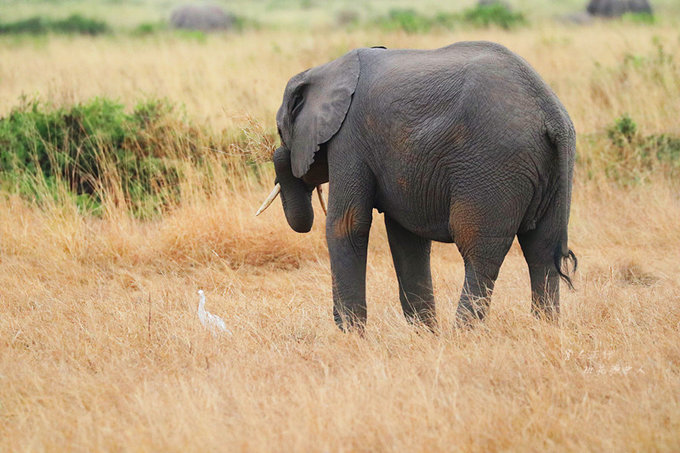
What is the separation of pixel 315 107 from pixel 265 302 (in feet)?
5.35

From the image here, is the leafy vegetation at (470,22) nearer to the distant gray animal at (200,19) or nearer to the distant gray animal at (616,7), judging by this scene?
the distant gray animal at (616,7)

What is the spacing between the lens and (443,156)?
15.4ft

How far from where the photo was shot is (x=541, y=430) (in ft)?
11.8

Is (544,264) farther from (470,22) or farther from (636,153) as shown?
(470,22)

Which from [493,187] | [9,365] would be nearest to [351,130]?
[493,187]

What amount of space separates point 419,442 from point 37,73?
12.7 m

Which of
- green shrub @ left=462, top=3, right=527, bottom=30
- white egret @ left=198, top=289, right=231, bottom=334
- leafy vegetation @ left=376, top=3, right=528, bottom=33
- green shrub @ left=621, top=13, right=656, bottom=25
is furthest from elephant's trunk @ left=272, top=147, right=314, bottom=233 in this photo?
green shrub @ left=462, top=3, right=527, bottom=30

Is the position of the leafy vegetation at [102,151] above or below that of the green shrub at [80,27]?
above

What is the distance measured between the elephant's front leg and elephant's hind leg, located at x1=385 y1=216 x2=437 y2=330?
0.35m

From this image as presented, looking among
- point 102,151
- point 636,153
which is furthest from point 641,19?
point 102,151

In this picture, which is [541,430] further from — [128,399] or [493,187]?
[128,399]

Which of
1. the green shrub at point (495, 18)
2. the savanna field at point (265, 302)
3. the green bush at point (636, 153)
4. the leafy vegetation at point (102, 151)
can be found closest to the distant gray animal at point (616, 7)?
the green shrub at point (495, 18)

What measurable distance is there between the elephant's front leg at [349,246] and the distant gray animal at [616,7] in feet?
72.1

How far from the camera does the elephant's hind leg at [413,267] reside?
5617 mm
